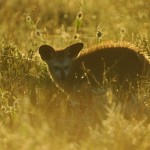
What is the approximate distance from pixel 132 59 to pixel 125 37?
4.14ft

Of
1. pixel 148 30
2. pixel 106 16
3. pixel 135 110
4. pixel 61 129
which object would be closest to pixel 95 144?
pixel 61 129

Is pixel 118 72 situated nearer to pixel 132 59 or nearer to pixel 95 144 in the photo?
pixel 132 59

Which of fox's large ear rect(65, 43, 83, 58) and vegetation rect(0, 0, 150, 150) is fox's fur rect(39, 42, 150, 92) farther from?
vegetation rect(0, 0, 150, 150)

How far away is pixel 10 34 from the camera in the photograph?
10.9 meters

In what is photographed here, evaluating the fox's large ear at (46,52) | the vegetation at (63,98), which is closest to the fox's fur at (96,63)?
the fox's large ear at (46,52)

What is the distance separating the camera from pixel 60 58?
379 inches

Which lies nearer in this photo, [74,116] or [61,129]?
[61,129]

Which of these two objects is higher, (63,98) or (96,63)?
(96,63)

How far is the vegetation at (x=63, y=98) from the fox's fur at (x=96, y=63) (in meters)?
0.16

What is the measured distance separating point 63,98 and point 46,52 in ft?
3.77

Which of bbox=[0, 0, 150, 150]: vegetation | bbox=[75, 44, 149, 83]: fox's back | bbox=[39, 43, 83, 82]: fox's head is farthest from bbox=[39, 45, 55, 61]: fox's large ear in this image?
bbox=[75, 44, 149, 83]: fox's back

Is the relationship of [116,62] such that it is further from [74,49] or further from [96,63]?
[74,49]

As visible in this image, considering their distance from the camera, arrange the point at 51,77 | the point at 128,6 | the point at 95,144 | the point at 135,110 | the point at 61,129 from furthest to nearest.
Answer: the point at 128,6, the point at 51,77, the point at 135,110, the point at 61,129, the point at 95,144

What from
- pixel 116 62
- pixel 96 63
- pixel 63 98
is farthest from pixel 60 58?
pixel 63 98
